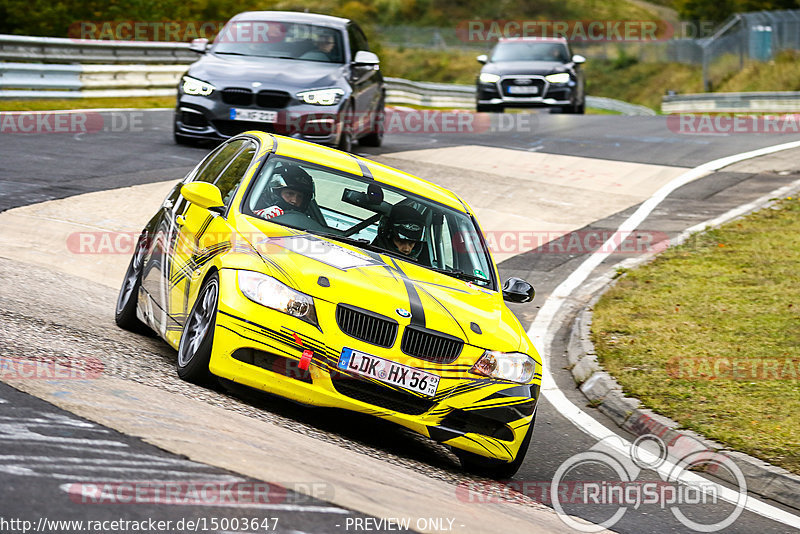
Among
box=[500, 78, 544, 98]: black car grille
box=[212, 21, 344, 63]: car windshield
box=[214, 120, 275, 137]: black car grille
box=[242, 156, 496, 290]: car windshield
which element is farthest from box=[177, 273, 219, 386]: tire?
box=[500, 78, 544, 98]: black car grille

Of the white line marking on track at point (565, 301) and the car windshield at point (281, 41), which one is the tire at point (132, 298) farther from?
the car windshield at point (281, 41)

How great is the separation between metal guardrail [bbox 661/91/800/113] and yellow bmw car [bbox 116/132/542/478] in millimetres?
25321

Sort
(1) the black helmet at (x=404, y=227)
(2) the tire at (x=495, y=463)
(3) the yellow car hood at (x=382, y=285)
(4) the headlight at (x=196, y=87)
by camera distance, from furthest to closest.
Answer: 1. (4) the headlight at (x=196, y=87)
2. (1) the black helmet at (x=404, y=227)
3. (2) the tire at (x=495, y=463)
4. (3) the yellow car hood at (x=382, y=285)

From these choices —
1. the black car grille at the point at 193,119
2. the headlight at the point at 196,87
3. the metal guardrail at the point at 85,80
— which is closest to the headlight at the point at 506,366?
the headlight at the point at 196,87

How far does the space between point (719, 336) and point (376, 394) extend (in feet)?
16.5

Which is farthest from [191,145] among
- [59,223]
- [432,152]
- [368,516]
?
[368,516]

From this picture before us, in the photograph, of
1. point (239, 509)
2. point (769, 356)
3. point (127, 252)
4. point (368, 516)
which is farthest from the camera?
point (127, 252)

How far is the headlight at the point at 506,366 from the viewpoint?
6.59m

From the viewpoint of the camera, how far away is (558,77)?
26375 millimetres

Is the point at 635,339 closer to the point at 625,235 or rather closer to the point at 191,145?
the point at 625,235

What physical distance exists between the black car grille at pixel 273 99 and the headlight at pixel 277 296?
973 cm

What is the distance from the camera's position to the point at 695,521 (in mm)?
6492

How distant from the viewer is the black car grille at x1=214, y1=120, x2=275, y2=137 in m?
15.9

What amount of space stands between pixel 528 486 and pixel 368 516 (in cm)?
208
